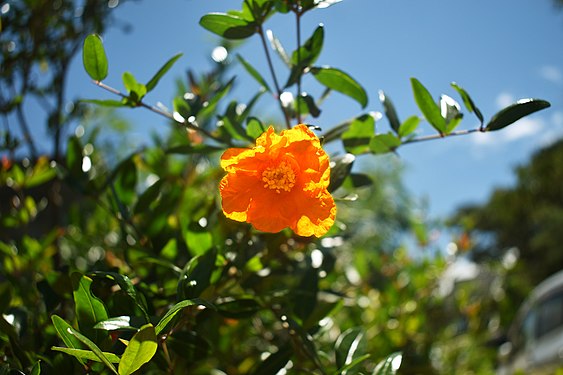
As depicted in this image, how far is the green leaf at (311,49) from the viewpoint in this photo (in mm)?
923

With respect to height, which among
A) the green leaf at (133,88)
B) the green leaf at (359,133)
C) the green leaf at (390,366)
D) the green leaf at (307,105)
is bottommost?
the green leaf at (390,366)

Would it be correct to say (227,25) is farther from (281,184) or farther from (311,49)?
(281,184)

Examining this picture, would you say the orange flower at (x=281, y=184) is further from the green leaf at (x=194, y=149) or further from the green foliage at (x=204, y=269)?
the green leaf at (x=194, y=149)

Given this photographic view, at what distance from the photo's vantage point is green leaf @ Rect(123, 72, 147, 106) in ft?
2.96

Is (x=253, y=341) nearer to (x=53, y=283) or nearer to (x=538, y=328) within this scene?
(x=53, y=283)

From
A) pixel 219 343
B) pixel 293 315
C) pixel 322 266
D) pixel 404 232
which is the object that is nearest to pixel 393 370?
pixel 293 315

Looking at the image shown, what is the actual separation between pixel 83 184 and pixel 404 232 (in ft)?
34.9

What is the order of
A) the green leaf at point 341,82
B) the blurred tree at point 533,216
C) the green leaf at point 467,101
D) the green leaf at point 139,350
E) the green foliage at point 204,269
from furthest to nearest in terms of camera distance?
the blurred tree at point 533,216, the green leaf at point 341,82, the green leaf at point 467,101, the green foliage at point 204,269, the green leaf at point 139,350

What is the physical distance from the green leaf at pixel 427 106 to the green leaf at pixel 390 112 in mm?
61

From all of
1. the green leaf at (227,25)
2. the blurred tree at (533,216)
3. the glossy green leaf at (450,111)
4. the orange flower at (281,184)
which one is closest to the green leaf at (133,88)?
the green leaf at (227,25)

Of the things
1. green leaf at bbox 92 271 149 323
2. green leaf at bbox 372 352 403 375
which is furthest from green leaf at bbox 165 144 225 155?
green leaf at bbox 372 352 403 375

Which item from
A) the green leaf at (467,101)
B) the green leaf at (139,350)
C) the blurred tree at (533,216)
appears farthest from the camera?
the blurred tree at (533,216)

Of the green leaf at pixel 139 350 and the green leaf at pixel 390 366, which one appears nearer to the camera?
the green leaf at pixel 139 350

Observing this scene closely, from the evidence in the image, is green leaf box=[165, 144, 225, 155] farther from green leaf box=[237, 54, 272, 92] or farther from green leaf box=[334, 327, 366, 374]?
green leaf box=[334, 327, 366, 374]
